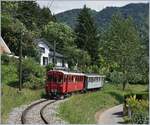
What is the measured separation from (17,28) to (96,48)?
33.8 metres

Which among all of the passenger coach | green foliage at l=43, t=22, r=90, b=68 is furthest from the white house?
the passenger coach

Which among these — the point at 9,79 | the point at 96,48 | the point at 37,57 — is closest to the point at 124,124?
the point at 9,79

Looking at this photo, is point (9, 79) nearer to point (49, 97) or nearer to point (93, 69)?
point (49, 97)

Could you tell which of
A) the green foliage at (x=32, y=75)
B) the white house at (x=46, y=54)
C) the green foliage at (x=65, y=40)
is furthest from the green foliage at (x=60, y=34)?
the green foliage at (x=32, y=75)

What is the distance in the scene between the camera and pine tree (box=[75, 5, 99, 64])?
8900cm

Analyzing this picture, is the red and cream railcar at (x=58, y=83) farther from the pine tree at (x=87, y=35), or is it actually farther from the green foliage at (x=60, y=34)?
the pine tree at (x=87, y=35)

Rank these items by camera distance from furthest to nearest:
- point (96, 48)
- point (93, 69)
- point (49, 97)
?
point (96, 48) → point (93, 69) → point (49, 97)

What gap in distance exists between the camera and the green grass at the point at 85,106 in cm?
2412

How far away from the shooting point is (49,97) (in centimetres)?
3825

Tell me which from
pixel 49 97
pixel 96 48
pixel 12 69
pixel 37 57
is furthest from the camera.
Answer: pixel 96 48

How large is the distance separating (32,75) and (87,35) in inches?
1838

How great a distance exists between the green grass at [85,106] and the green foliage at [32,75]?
440cm

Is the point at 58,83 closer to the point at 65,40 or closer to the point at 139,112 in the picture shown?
the point at 139,112

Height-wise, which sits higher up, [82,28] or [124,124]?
[82,28]
